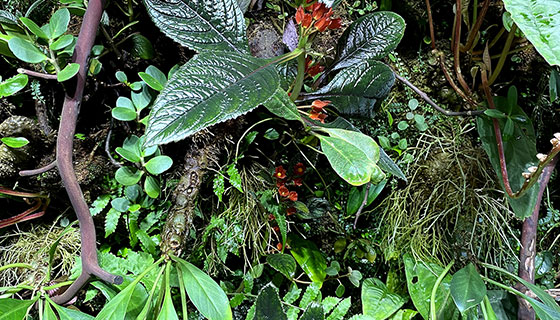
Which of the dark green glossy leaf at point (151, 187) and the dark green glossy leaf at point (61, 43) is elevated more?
the dark green glossy leaf at point (61, 43)

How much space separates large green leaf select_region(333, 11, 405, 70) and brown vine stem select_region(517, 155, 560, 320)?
0.52m

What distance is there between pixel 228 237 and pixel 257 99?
44cm

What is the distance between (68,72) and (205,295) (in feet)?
1.68

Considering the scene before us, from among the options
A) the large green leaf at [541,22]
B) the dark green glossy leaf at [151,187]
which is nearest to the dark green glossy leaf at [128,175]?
the dark green glossy leaf at [151,187]

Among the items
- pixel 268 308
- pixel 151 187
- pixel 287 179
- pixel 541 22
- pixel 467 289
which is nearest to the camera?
pixel 541 22

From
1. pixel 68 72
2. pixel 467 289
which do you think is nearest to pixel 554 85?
pixel 467 289

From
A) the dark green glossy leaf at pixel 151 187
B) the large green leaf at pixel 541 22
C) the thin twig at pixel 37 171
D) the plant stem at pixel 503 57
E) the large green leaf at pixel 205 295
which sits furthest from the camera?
the plant stem at pixel 503 57

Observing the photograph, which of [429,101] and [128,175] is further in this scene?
[429,101]

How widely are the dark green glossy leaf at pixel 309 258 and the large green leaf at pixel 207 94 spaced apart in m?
0.49

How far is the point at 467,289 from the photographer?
0.85 metres

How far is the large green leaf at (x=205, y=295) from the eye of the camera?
741 mm

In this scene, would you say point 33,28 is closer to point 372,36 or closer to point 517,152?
point 372,36

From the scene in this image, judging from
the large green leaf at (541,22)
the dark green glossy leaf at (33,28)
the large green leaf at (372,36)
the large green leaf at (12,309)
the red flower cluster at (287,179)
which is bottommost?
the large green leaf at (12,309)

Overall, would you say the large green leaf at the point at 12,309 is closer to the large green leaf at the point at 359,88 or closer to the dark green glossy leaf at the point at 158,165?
the dark green glossy leaf at the point at 158,165
